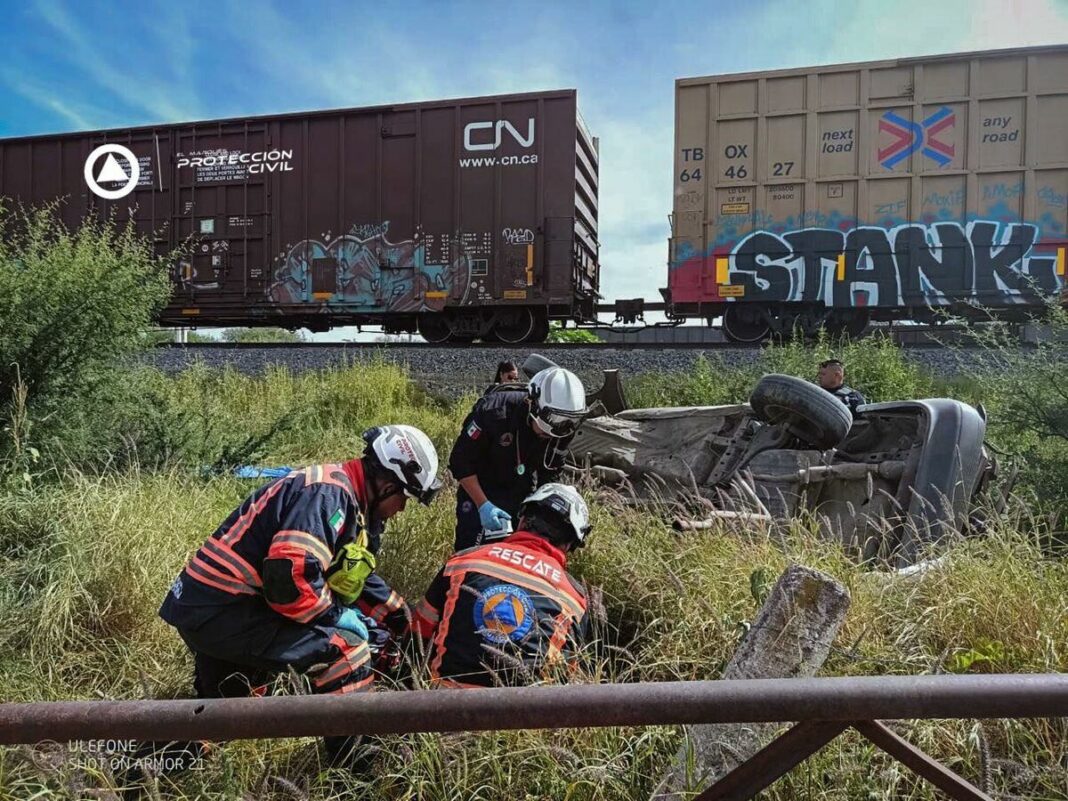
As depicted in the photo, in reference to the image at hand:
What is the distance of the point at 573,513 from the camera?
8.41ft

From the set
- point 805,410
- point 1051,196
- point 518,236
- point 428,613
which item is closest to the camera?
point 428,613

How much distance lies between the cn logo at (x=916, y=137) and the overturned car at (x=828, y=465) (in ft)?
21.6

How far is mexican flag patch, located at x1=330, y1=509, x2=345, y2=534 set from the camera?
225cm

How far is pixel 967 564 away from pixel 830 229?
7319 mm

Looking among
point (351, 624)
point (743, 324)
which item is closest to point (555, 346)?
point (743, 324)

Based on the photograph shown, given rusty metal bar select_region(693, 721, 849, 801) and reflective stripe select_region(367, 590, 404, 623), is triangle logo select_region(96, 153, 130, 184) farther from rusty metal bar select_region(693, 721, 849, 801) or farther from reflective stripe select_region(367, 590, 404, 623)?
rusty metal bar select_region(693, 721, 849, 801)

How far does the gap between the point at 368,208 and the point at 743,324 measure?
6155mm

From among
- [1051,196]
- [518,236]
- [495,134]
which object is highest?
[495,134]

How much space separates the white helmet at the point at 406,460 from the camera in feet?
7.85

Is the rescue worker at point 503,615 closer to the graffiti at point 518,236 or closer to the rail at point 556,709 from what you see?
the rail at point 556,709

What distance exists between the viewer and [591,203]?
11.1 metres

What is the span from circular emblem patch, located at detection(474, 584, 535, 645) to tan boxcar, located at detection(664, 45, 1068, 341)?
7.83m

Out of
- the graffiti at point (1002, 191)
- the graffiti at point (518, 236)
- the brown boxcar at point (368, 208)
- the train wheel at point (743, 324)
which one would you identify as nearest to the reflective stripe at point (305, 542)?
A: the brown boxcar at point (368, 208)

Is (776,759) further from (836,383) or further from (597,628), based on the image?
(836,383)
